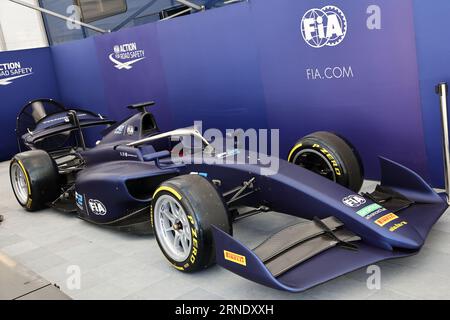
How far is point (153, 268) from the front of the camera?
10.9 ft

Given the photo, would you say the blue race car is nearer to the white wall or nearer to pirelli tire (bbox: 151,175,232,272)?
pirelli tire (bbox: 151,175,232,272)

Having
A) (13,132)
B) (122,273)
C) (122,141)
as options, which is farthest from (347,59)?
(13,132)

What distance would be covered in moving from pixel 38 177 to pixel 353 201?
3.25m

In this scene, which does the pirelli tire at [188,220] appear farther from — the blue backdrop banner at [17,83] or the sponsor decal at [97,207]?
the blue backdrop banner at [17,83]

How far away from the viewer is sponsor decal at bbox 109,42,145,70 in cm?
716

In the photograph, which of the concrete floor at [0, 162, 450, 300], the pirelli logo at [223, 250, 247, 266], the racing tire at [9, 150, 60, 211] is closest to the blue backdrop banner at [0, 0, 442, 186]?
the concrete floor at [0, 162, 450, 300]

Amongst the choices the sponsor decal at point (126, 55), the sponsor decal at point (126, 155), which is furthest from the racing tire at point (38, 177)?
the sponsor decal at point (126, 55)

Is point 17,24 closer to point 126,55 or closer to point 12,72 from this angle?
point 12,72

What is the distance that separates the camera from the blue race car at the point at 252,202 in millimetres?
2676

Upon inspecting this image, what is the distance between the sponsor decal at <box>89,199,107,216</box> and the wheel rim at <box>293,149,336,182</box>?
1.63 metres

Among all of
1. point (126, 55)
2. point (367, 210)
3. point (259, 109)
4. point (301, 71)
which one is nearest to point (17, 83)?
point (126, 55)

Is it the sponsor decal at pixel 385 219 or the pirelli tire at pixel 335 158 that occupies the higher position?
the pirelli tire at pixel 335 158

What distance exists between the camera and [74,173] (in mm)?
5172
